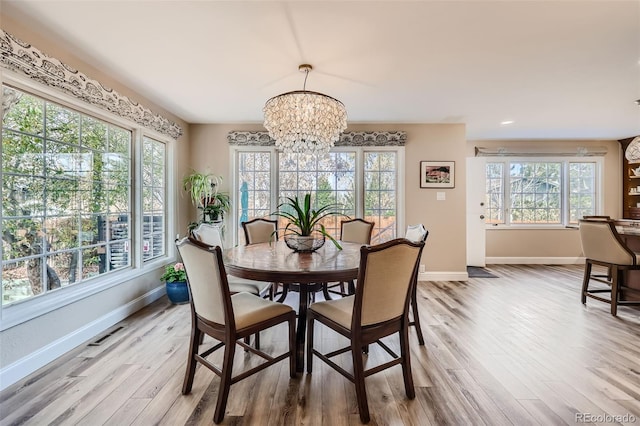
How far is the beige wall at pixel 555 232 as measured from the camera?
16.9 feet

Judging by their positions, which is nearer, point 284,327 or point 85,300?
point 85,300

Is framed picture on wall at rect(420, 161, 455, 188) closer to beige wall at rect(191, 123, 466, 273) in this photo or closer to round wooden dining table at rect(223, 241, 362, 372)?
beige wall at rect(191, 123, 466, 273)

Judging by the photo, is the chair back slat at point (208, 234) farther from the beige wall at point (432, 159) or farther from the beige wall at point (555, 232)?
the beige wall at point (555, 232)

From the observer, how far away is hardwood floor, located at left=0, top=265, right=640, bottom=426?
146 centimetres

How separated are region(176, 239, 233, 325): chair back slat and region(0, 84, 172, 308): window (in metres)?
1.28

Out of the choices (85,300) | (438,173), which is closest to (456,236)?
(438,173)

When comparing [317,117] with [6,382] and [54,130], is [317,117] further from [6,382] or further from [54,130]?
[6,382]

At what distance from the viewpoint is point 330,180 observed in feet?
13.5

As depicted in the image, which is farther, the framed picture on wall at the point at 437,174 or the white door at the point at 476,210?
the white door at the point at 476,210

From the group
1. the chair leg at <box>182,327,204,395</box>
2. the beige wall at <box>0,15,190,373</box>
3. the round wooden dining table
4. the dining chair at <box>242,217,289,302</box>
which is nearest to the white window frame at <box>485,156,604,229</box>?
the dining chair at <box>242,217,289,302</box>

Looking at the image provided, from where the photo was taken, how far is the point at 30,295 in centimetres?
193

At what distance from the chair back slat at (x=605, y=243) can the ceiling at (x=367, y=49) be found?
4.59ft

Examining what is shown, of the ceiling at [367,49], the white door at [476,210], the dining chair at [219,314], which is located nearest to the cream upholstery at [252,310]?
the dining chair at [219,314]

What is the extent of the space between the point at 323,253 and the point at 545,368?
1.71 metres
